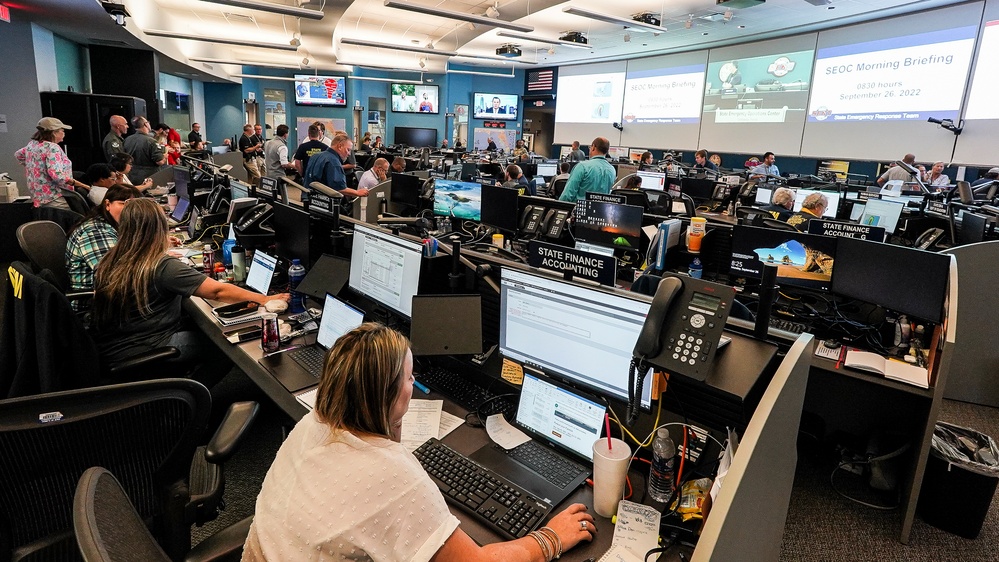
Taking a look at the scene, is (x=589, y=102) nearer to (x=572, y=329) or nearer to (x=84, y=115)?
(x=84, y=115)

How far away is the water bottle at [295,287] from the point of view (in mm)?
2691

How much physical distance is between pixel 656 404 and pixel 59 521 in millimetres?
1583

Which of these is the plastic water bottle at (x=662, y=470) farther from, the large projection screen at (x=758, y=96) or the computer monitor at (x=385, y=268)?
the large projection screen at (x=758, y=96)

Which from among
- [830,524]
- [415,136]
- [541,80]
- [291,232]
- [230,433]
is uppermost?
[541,80]

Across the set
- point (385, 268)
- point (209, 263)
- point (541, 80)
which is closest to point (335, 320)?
point (385, 268)

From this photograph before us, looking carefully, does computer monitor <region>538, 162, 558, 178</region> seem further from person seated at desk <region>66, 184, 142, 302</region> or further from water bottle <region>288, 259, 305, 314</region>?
person seated at desk <region>66, 184, 142, 302</region>

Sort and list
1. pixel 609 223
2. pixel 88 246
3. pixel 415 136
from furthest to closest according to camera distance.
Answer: pixel 415 136
pixel 609 223
pixel 88 246

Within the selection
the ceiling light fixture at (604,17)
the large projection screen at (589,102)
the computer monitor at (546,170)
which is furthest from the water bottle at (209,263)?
the large projection screen at (589,102)

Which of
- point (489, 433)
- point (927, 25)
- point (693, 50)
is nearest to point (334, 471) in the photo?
point (489, 433)

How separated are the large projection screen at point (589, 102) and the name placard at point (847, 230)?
10.6 meters

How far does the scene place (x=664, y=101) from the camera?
41.0 feet

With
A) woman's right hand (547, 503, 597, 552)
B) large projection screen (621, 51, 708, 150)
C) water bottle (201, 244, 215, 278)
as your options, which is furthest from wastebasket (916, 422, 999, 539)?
large projection screen (621, 51, 708, 150)

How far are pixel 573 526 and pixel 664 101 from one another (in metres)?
12.8

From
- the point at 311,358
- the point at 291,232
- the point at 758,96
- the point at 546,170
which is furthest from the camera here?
the point at 758,96
